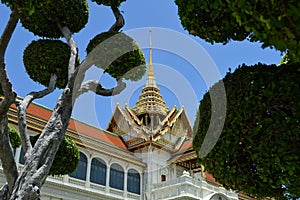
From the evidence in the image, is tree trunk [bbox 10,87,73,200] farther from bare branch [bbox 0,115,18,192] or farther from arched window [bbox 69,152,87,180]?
arched window [bbox 69,152,87,180]

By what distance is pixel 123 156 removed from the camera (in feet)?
90.1

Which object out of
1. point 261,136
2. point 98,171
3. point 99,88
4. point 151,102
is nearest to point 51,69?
point 99,88

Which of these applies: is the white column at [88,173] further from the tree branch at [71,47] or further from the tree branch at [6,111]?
the tree branch at [6,111]

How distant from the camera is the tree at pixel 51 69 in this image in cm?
622

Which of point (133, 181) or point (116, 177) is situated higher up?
point (133, 181)

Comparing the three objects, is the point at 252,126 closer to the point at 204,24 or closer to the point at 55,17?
the point at 204,24

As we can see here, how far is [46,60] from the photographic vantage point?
8.30 metres

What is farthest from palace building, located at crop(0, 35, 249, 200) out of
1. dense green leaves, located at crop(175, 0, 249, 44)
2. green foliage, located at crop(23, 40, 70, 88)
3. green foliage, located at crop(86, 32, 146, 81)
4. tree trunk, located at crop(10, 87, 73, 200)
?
dense green leaves, located at crop(175, 0, 249, 44)

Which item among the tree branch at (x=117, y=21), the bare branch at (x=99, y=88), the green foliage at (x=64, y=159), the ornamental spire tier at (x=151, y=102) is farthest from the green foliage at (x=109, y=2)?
the ornamental spire tier at (x=151, y=102)

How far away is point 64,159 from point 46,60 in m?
2.34

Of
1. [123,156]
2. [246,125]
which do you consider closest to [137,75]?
[246,125]

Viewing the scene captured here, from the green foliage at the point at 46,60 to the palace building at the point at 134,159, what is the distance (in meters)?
13.1

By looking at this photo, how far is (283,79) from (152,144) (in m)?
24.4

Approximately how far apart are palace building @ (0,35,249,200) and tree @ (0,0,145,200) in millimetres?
13457
